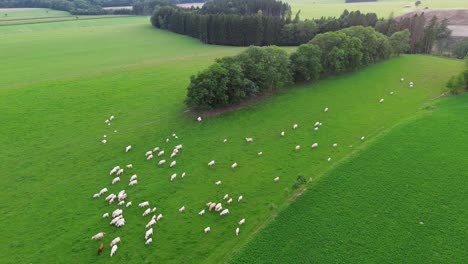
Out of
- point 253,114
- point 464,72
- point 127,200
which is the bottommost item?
point 127,200

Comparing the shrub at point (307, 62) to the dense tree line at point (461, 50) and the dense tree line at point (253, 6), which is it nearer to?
the dense tree line at point (461, 50)

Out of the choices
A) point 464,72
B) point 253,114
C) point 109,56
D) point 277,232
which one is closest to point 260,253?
point 277,232

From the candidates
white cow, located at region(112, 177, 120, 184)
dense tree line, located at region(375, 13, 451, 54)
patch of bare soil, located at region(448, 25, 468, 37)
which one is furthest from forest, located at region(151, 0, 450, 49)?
white cow, located at region(112, 177, 120, 184)

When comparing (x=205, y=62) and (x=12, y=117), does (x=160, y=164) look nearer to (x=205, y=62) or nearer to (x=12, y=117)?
(x=12, y=117)

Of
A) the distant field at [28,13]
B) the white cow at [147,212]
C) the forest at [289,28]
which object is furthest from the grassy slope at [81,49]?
the white cow at [147,212]

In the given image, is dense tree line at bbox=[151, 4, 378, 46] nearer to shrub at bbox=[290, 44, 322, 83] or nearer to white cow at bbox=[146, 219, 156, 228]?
shrub at bbox=[290, 44, 322, 83]

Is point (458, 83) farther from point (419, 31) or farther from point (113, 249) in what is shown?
point (113, 249)
